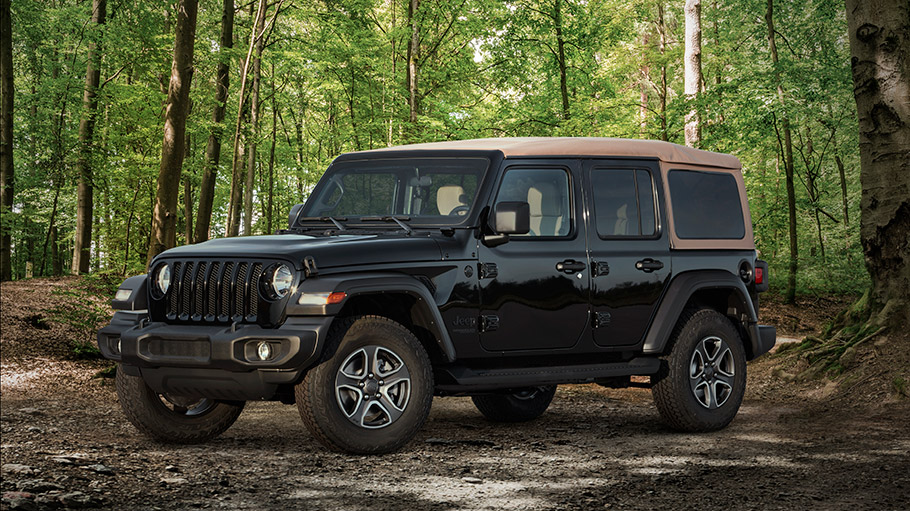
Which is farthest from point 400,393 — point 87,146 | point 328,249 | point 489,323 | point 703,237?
point 87,146

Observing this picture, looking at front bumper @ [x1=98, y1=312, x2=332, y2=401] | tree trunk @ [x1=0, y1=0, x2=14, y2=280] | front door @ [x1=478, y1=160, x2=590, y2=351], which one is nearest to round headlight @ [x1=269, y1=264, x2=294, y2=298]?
front bumper @ [x1=98, y1=312, x2=332, y2=401]

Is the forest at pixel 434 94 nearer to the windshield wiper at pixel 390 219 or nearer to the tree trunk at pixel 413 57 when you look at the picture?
the tree trunk at pixel 413 57

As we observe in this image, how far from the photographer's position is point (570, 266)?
Result: 22.9ft

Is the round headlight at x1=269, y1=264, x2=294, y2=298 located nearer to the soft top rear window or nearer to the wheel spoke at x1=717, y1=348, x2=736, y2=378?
the soft top rear window

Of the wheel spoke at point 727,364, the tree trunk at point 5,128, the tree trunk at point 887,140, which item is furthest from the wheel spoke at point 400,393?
the tree trunk at point 5,128

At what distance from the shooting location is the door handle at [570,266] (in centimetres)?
696

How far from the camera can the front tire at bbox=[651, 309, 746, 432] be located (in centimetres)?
754

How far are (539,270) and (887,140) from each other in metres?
4.95

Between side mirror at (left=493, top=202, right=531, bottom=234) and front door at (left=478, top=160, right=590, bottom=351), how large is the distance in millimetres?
320

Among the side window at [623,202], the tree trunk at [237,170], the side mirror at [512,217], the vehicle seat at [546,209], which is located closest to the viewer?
the side mirror at [512,217]

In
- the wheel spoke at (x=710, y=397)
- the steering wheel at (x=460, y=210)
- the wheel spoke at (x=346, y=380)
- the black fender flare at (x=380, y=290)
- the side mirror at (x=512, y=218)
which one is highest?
the steering wheel at (x=460, y=210)

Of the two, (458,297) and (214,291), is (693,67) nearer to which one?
(458,297)

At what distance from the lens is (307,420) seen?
5.90 meters

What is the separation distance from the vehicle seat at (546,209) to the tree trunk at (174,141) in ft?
27.9
